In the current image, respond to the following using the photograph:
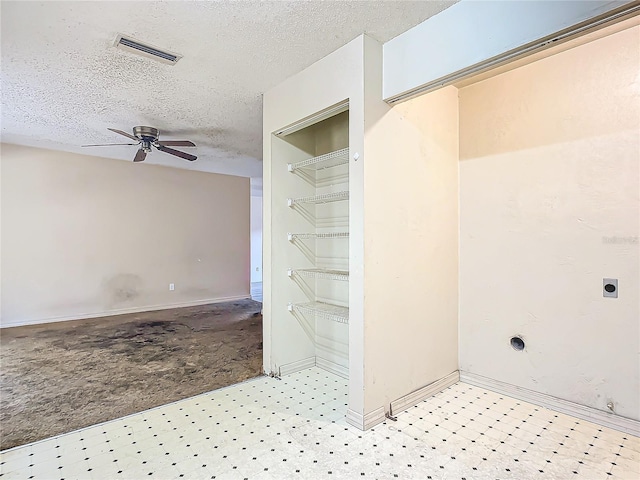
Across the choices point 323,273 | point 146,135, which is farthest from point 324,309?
point 146,135

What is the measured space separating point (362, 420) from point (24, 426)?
2.21 metres

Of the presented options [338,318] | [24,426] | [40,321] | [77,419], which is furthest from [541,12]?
[40,321]

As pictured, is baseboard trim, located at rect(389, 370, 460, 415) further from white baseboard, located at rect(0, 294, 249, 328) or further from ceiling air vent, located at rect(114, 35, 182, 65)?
white baseboard, located at rect(0, 294, 249, 328)

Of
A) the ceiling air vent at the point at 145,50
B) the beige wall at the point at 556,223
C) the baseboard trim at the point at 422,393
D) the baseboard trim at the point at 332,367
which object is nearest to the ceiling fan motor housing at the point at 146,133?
the ceiling air vent at the point at 145,50

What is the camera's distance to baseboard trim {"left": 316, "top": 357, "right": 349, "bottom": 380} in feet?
9.73

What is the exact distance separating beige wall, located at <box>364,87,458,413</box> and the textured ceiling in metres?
0.70

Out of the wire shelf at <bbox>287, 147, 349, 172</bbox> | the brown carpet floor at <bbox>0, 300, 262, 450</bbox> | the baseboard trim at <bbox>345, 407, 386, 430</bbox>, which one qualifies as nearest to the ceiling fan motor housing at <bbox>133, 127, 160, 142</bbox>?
the wire shelf at <bbox>287, 147, 349, 172</bbox>

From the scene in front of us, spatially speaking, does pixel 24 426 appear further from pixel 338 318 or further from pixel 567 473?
pixel 567 473

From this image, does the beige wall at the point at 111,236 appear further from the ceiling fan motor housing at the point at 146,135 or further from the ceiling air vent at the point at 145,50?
the ceiling air vent at the point at 145,50

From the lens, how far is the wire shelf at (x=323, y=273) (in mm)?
2780

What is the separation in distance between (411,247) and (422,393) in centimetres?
109

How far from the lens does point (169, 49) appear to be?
2.34 meters

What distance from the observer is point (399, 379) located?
237 cm

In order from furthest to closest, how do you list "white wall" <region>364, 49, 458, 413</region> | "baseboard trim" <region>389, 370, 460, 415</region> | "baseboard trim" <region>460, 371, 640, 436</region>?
"baseboard trim" <region>389, 370, 460, 415</region>, "white wall" <region>364, 49, 458, 413</region>, "baseboard trim" <region>460, 371, 640, 436</region>
